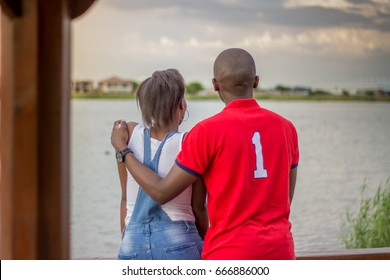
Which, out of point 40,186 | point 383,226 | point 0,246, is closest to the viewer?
point 40,186

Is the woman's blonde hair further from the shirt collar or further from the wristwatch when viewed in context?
the shirt collar

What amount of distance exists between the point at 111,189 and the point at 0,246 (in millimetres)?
12129

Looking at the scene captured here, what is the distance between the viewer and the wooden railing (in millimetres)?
3557

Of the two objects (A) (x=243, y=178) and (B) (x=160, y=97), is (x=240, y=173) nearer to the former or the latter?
(A) (x=243, y=178)

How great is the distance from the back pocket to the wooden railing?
1.07 metres

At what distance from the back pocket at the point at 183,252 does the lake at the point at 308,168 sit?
4.99 m

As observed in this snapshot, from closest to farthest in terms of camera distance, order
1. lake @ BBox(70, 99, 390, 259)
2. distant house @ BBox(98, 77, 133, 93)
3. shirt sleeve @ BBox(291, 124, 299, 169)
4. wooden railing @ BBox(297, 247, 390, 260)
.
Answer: shirt sleeve @ BBox(291, 124, 299, 169) < wooden railing @ BBox(297, 247, 390, 260) < lake @ BBox(70, 99, 390, 259) < distant house @ BBox(98, 77, 133, 93)

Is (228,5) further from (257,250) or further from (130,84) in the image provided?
(257,250)

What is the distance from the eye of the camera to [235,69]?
7.89 ft

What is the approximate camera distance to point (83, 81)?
68.6ft

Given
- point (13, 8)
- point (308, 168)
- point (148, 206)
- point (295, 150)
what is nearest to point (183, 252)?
point (148, 206)

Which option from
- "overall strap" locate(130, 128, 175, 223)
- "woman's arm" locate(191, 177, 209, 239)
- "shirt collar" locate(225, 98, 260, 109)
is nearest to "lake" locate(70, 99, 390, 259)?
"woman's arm" locate(191, 177, 209, 239)

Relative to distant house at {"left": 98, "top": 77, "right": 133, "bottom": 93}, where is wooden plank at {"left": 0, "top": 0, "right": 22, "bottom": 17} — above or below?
above
